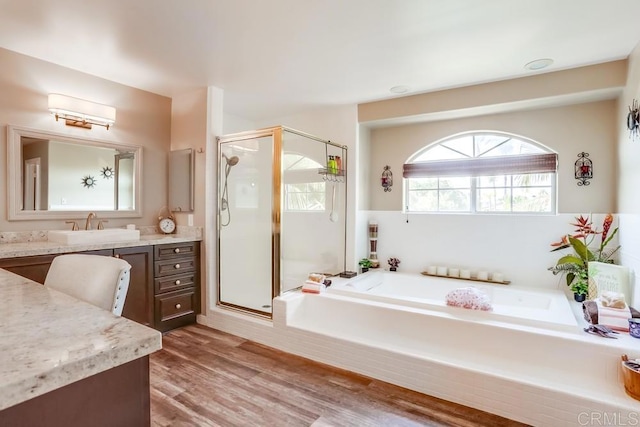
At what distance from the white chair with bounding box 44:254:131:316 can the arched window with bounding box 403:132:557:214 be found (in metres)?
3.38

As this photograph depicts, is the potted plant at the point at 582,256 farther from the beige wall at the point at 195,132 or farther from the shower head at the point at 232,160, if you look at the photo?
the beige wall at the point at 195,132

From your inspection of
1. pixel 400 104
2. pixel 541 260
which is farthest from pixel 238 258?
pixel 541 260

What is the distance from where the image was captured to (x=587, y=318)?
92.7 inches

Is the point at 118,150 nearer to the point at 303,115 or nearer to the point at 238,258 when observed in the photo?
the point at 238,258

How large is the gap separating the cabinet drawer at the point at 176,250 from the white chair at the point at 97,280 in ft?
5.77

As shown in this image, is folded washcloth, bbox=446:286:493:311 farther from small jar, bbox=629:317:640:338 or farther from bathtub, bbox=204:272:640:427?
small jar, bbox=629:317:640:338

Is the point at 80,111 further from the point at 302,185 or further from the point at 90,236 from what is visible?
the point at 302,185

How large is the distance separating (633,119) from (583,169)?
2.49 feet

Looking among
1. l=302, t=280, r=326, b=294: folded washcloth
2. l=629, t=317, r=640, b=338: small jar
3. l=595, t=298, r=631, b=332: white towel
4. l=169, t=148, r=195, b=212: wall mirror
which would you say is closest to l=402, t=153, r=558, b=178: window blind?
l=595, t=298, r=631, b=332: white towel

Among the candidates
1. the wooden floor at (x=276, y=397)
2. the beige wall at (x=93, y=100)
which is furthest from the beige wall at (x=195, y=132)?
the wooden floor at (x=276, y=397)

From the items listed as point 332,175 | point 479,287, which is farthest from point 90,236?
point 479,287

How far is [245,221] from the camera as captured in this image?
358cm

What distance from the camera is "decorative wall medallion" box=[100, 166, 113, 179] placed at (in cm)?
327

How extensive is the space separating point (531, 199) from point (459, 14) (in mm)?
2191
